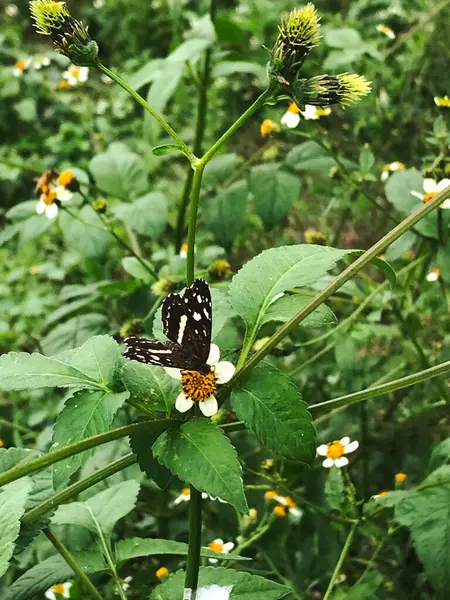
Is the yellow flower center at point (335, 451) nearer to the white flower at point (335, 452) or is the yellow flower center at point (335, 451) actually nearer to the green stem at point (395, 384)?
the white flower at point (335, 452)

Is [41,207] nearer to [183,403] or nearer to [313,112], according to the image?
[313,112]

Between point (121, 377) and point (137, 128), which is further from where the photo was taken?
→ point (137, 128)

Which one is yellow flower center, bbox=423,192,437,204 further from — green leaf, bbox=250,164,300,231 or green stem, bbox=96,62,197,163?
green stem, bbox=96,62,197,163

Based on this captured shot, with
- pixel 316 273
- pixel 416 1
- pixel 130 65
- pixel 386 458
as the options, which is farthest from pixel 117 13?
pixel 316 273

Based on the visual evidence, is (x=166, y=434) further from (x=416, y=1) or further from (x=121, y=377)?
(x=416, y=1)

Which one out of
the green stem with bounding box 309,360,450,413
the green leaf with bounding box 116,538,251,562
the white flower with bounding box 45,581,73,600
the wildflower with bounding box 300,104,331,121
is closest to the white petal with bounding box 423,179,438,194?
the wildflower with bounding box 300,104,331,121

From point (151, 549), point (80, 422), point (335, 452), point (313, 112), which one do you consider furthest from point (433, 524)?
point (313, 112)
